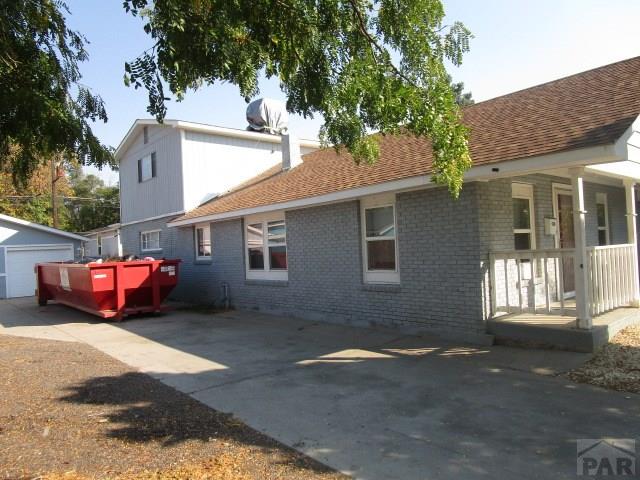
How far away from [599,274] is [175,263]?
418 inches

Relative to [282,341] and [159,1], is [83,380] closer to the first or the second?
[282,341]

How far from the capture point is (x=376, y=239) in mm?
9953

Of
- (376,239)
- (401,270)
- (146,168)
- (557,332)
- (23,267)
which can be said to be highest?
(146,168)

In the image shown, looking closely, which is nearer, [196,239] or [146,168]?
[196,239]

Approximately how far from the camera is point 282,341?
927 centimetres

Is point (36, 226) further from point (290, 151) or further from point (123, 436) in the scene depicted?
point (123, 436)

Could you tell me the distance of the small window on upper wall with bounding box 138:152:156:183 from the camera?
63.6 feet

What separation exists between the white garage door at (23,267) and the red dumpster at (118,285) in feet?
31.9

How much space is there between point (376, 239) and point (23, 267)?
19841mm

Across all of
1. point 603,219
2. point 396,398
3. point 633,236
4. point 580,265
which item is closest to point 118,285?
point 396,398

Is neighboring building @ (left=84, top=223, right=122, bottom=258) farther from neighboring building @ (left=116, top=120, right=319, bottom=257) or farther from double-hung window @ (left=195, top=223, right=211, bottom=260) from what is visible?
double-hung window @ (left=195, top=223, right=211, bottom=260)

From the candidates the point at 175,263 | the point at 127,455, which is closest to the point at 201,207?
the point at 175,263

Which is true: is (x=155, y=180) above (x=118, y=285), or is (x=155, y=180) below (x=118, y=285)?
above

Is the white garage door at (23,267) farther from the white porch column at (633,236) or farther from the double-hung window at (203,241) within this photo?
the white porch column at (633,236)
